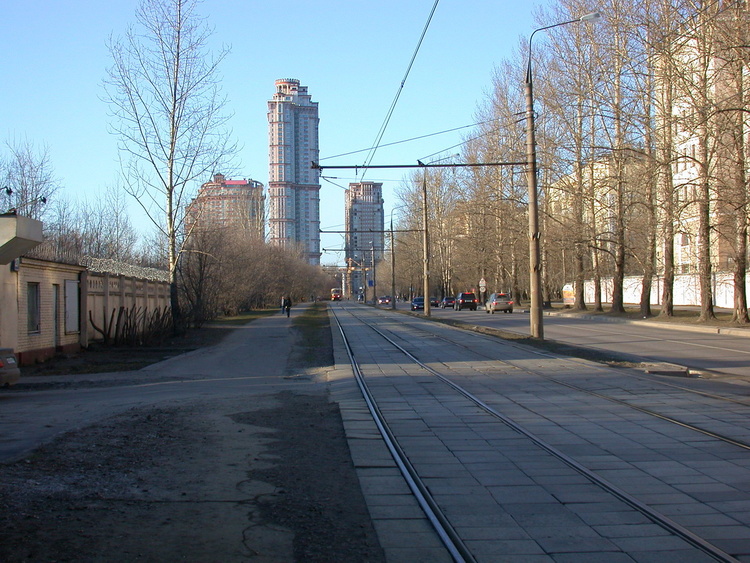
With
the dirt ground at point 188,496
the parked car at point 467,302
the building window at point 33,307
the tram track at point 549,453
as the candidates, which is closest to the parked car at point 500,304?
the parked car at point 467,302

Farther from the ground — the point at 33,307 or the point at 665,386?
the point at 33,307

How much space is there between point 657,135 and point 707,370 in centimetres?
1858

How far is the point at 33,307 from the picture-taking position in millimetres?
19656

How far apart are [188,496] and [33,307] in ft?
51.4

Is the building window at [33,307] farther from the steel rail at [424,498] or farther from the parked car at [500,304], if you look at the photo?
the parked car at [500,304]

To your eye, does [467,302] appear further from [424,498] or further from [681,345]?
[424,498]

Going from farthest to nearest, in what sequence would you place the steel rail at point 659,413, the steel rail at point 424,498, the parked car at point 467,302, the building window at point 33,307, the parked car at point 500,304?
1. the parked car at point 467,302
2. the parked car at point 500,304
3. the building window at point 33,307
4. the steel rail at point 659,413
5. the steel rail at point 424,498

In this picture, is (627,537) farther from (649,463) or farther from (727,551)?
(649,463)

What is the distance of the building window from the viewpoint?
1941cm

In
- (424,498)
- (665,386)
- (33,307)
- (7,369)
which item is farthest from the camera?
(33,307)

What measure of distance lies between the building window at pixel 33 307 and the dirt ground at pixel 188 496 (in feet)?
37.3

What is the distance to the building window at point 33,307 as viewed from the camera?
19406 mm

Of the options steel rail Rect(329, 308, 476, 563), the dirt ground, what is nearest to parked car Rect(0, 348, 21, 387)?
the dirt ground

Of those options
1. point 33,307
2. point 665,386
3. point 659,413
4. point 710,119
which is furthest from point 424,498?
point 710,119
